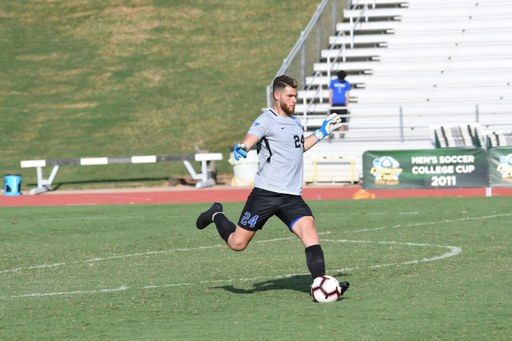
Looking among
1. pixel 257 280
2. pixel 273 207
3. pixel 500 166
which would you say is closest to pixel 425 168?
pixel 500 166

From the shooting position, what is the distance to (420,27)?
31156mm

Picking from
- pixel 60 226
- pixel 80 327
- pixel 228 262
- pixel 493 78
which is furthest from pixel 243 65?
pixel 80 327

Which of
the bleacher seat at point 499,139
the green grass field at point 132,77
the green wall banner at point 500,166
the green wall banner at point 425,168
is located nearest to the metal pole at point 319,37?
the green grass field at point 132,77

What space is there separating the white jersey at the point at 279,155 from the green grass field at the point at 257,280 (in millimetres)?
1049

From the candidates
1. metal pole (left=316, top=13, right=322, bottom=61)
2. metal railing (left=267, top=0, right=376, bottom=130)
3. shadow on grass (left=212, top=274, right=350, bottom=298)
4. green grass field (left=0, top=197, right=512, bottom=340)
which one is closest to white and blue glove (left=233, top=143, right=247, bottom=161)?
green grass field (left=0, top=197, right=512, bottom=340)

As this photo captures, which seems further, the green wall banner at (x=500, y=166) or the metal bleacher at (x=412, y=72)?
the metal bleacher at (x=412, y=72)

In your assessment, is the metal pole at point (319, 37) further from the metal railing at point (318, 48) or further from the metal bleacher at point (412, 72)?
the metal bleacher at point (412, 72)

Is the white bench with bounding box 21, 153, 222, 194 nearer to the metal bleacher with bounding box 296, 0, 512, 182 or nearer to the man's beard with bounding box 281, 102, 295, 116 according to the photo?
the metal bleacher with bounding box 296, 0, 512, 182

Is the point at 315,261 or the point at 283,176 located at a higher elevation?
the point at 283,176

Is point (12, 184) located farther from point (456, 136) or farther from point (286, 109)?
point (286, 109)

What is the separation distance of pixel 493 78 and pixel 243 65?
14574mm

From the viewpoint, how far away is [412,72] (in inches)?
1157

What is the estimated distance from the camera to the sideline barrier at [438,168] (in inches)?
807

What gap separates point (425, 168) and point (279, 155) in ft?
47.3
